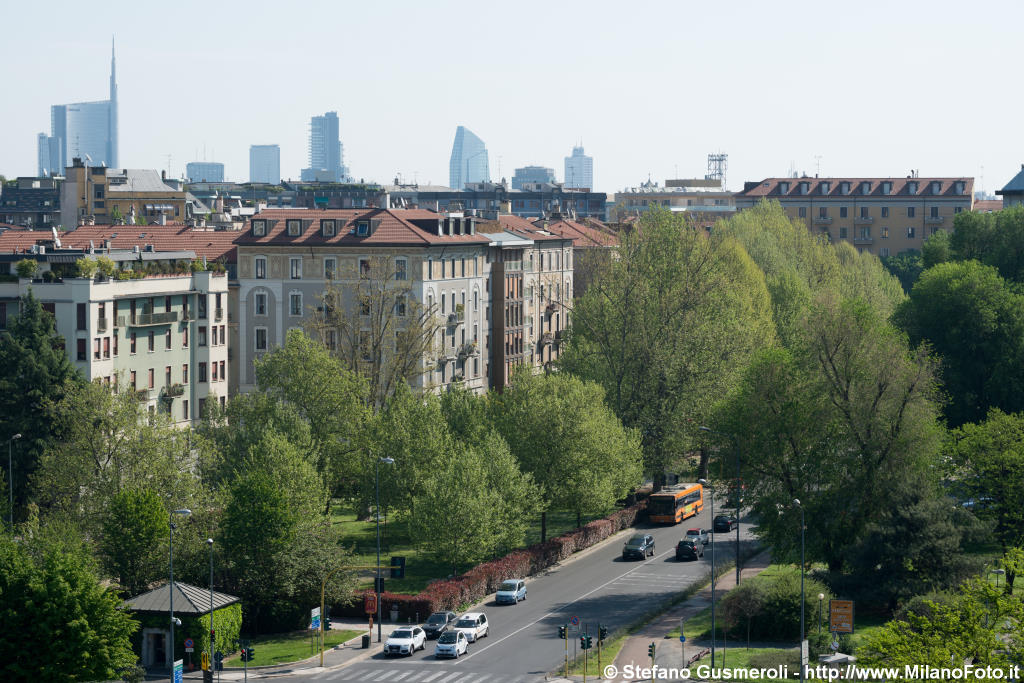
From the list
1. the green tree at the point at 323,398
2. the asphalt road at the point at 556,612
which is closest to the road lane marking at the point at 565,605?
the asphalt road at the point at 556,612

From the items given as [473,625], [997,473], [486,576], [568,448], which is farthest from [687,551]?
[473,625]

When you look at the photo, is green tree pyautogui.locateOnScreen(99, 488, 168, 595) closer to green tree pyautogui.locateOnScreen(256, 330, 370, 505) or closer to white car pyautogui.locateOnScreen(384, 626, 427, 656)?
white car pyautogui.locateOnScreen(384, 626, 427, 656)

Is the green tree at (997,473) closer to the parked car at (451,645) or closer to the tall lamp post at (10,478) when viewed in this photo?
the parked car at (451,645)

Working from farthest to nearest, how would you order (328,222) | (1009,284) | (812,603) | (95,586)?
(328,222) < (1009,284) < (812,603) < (95,586)

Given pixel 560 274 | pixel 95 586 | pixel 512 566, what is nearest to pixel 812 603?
pixel 512 566

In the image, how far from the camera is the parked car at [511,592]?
256 ft

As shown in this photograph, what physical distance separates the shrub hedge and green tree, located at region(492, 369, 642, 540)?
1766mm

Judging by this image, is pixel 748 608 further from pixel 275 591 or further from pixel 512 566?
pixel 275 591

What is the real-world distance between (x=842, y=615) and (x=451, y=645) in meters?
17.5

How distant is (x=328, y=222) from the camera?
120125 millimetres

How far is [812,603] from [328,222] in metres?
61.7

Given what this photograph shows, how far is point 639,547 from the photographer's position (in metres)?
90.0

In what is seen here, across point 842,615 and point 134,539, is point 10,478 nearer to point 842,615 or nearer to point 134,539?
point 134,539

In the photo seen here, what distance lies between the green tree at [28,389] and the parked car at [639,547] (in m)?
34.1
